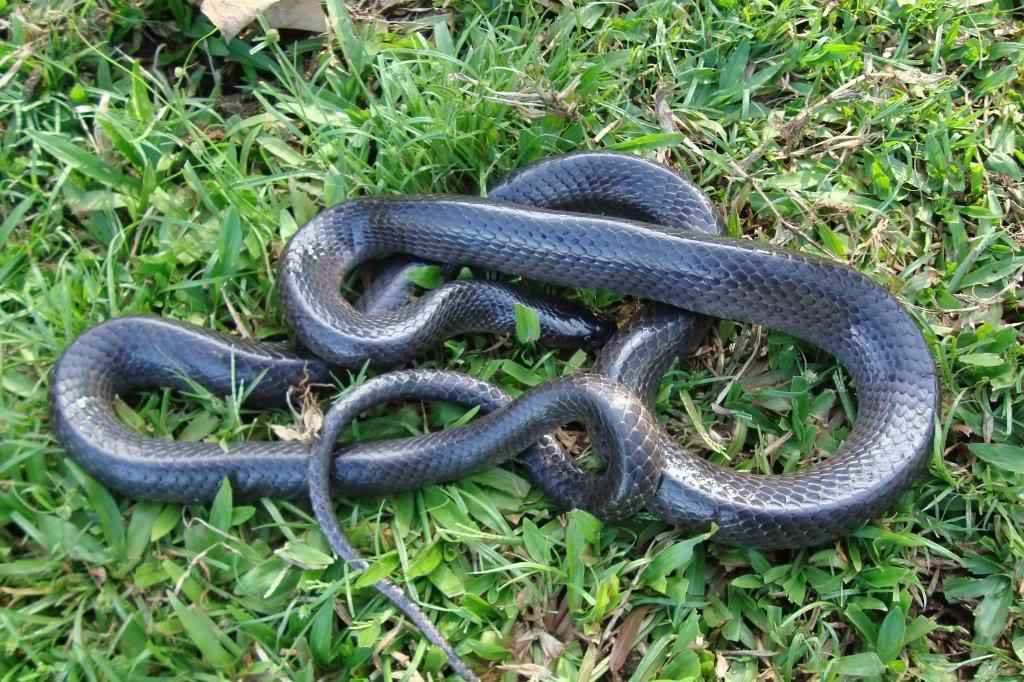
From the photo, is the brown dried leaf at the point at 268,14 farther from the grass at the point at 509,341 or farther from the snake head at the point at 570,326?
the snake head at the point at 570,326

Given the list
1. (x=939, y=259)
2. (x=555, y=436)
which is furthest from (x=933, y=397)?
(x=555, y=436)

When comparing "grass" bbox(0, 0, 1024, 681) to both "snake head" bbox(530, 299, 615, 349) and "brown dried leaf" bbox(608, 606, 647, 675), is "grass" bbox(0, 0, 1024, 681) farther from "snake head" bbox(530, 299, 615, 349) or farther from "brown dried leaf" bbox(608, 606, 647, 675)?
"snake head" bbox(530, 299, 615, 349)

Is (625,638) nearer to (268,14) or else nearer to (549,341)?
(549,341)

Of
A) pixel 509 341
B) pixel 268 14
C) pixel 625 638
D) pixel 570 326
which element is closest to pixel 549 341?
pixel 570 326

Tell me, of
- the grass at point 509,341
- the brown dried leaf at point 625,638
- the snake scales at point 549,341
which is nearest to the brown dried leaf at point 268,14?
the grass at point 509,341

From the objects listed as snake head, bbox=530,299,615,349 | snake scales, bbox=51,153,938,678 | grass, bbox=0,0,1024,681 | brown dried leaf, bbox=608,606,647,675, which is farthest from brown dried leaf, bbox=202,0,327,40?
brown dried leaf, bbox=608,606,647,675

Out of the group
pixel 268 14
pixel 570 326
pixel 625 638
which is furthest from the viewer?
pixel 268 14

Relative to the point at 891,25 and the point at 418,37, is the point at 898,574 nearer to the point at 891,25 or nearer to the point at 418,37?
the point at 891,25
